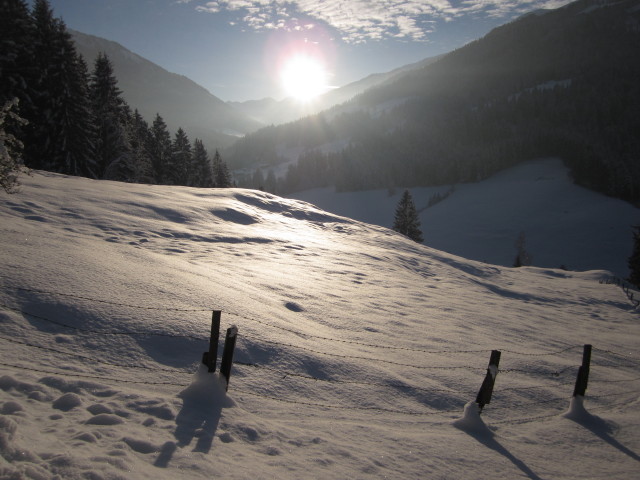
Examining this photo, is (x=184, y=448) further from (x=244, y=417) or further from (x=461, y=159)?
(x=461, y=159)

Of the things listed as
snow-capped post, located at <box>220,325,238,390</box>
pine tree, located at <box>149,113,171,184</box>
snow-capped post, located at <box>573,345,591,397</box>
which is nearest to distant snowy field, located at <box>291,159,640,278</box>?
pine tree, located at <box>149,113,171,184</box>

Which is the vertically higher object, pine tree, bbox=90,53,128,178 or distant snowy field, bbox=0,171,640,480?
pine tree, bbox=90,53,128,178

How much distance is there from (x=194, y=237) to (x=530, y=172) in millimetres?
121688

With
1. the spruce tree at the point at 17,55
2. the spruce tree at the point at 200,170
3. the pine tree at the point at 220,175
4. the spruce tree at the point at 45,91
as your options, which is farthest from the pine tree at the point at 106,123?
the pine tree at the point at 220,175

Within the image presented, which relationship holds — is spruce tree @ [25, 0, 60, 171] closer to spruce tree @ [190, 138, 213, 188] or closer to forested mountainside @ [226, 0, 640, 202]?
spruce tree @ [190, 138, 213, 188]

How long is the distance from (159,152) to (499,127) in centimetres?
13014

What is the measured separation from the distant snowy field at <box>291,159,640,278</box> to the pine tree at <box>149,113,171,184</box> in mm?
57098

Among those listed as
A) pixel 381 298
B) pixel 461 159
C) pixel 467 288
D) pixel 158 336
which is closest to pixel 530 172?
pixel 461 159

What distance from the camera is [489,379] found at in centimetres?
612

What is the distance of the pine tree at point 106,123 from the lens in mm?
32719

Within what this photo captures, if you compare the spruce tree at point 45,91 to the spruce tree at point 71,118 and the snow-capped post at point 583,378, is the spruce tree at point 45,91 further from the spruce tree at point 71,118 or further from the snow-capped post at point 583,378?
the snow-capped post at point 583,378

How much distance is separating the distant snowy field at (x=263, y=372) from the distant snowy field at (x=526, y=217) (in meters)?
67.9

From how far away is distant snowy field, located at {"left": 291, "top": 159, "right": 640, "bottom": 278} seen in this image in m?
73.3

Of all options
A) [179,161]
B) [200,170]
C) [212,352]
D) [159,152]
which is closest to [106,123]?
[159,152]
